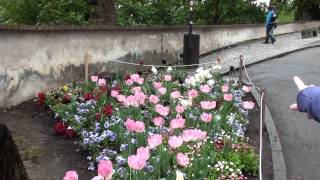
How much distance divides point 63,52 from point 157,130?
222 inches

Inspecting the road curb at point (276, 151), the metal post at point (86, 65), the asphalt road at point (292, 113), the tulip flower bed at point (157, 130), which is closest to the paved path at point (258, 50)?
the asphalt road at point (292, 113)

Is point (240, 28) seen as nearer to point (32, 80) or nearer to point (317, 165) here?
point (32, 80)

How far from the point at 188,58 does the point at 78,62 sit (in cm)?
496

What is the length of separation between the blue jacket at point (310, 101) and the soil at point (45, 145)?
4.28 meters

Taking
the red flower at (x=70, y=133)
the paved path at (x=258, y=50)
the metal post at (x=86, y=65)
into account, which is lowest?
the red flower at (x=70, y=133)

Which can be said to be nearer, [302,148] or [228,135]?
[228,135]

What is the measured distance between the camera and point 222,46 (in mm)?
22984

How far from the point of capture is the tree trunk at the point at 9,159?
790cm

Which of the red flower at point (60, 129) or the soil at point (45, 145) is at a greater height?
the red flower at point (60, 129)

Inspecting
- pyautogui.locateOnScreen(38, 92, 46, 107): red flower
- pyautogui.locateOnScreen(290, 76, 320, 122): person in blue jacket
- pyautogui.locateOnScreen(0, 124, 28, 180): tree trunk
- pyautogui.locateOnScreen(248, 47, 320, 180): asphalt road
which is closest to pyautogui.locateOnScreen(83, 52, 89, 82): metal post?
pyautogui.locateOnScreen(38, 92, 46, 107): red flower

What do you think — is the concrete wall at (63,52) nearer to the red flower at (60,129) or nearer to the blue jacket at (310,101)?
the red flower at (60,129)

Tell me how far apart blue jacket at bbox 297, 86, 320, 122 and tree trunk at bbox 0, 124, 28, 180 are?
5214 mm

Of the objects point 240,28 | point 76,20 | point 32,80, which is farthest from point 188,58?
point 240,28

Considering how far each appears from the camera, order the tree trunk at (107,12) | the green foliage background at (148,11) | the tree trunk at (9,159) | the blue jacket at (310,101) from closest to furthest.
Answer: the blue jacket at (310,101), the tree trunk at (9,159), the tree trunk at (107,12), the green foliage background at (148,11)
